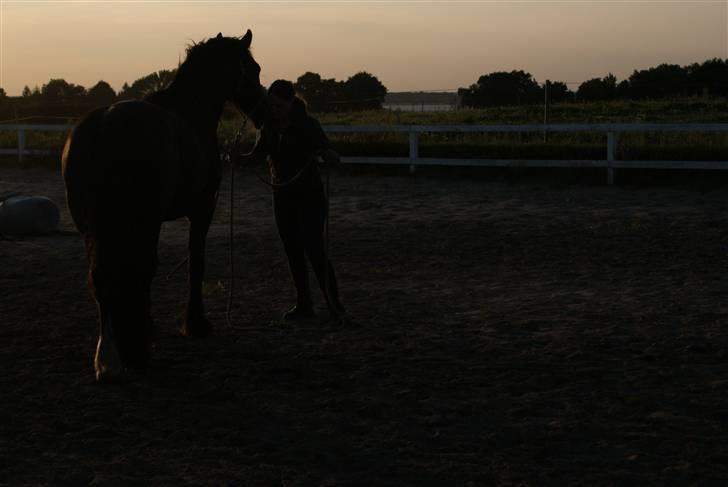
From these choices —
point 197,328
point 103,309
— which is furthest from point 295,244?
point 103,309

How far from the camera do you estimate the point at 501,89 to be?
149ft

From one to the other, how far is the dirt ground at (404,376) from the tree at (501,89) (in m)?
34.0

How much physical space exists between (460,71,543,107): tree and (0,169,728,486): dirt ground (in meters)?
34.0

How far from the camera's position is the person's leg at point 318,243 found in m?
7.45

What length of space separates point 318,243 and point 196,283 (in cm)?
96

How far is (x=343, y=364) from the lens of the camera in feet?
20.2

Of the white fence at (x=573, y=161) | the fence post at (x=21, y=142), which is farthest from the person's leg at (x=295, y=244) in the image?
the fence post at (x=21, y=142)

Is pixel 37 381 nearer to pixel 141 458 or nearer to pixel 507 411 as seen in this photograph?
pixel 141 458

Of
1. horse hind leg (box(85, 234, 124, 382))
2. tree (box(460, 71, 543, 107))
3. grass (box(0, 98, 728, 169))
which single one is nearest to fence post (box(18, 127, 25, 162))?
grass (box(0, 98, 728, 169))

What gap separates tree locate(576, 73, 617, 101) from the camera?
42.9 meters

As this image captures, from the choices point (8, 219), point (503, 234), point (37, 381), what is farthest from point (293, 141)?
point (8, 219)

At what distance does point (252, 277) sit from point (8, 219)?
4.38 meters

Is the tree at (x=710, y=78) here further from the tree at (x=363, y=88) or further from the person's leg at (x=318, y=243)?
the person's leg at (x=318, y=243)

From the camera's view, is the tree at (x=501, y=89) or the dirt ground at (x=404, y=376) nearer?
the dirt ground at (x=404, y=376)
